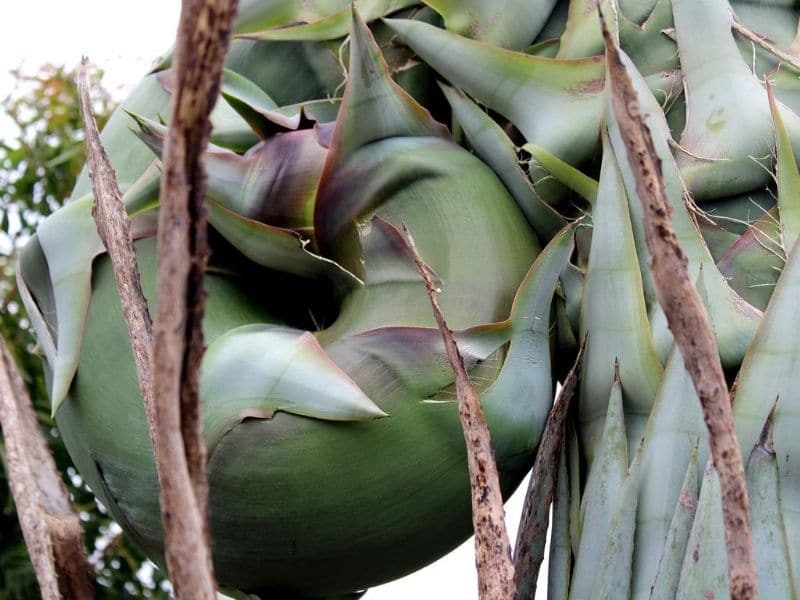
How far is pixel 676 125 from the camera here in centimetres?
90

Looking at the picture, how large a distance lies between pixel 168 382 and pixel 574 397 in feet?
1.54

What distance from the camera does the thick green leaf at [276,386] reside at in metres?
0.77

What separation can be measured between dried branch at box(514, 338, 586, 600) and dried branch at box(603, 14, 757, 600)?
0.31 meters

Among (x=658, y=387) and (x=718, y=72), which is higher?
(x=718, y=72)

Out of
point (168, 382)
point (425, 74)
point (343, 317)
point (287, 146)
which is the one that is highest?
point (425, 74)

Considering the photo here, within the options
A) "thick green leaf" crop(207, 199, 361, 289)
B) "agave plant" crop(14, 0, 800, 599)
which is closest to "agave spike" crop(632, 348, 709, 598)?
"agave plant" crop(14, 0, 800, 599)

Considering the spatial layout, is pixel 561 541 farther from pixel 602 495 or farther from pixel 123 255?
pixel 123 255

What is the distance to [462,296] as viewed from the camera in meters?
0.84

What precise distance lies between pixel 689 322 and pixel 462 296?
373 mm

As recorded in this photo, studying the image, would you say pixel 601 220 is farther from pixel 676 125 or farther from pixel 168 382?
pixel 168 382

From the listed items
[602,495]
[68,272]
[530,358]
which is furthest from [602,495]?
[68,272]

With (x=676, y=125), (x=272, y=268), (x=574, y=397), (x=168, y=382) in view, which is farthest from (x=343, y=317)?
(x=168, y=382)

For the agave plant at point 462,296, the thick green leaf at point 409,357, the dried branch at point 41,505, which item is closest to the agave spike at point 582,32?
the agave plant at point 462,296

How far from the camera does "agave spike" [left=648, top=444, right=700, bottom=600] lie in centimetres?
71
